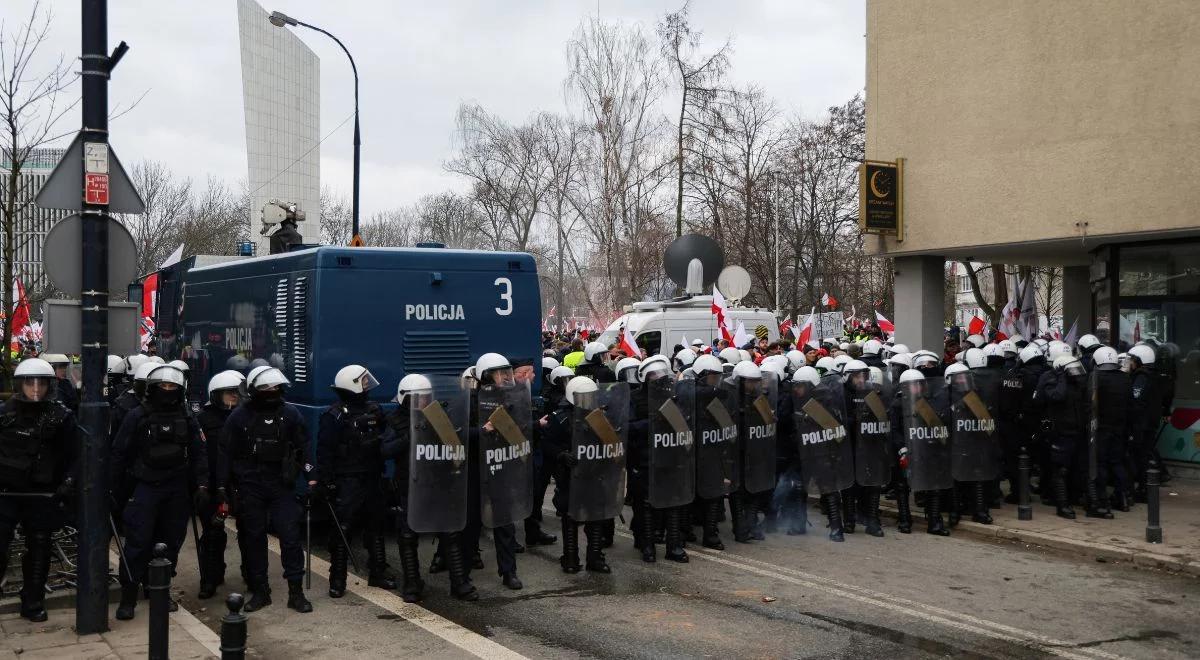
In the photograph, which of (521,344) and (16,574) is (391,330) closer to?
(521,344)

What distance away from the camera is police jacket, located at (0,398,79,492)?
A: 7.14 metres

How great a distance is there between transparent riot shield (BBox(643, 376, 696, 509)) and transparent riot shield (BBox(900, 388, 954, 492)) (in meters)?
2.50

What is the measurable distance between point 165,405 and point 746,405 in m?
5.31

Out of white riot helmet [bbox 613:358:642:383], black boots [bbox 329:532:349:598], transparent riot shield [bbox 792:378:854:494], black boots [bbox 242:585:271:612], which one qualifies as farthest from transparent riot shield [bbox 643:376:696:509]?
black boots [bbox 242:585:271:612]

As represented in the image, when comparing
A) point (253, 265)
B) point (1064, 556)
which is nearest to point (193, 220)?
point (253, 265)

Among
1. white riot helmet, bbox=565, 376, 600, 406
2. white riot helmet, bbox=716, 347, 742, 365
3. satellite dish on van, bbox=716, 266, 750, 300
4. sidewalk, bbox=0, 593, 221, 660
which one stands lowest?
sidewalk, bbox=0, 593, 221, 660

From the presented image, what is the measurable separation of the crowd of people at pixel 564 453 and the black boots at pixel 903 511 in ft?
0.10

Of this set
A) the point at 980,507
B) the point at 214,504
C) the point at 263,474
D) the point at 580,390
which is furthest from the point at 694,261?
the point at 263,474

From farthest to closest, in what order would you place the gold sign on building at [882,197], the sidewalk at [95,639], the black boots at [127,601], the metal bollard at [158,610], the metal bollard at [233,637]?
the gold sign on building at [882,197], the black boots at [127,601], the sidewalk at [95,639], the metal bollard at [158,610], the metal bollard at [233,637]

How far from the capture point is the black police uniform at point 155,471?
748 centimetres

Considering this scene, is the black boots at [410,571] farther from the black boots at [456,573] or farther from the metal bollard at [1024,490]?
the metal bollard at [1024,490]

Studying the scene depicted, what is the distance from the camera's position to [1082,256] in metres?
18.8

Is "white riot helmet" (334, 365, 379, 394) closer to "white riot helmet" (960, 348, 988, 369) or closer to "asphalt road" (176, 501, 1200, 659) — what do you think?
"asphalt road" (176, 501, 1200, 659)

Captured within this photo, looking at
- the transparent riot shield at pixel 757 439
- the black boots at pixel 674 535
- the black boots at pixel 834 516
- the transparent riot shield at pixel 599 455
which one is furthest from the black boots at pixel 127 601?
the black boots at pixel 834 516
